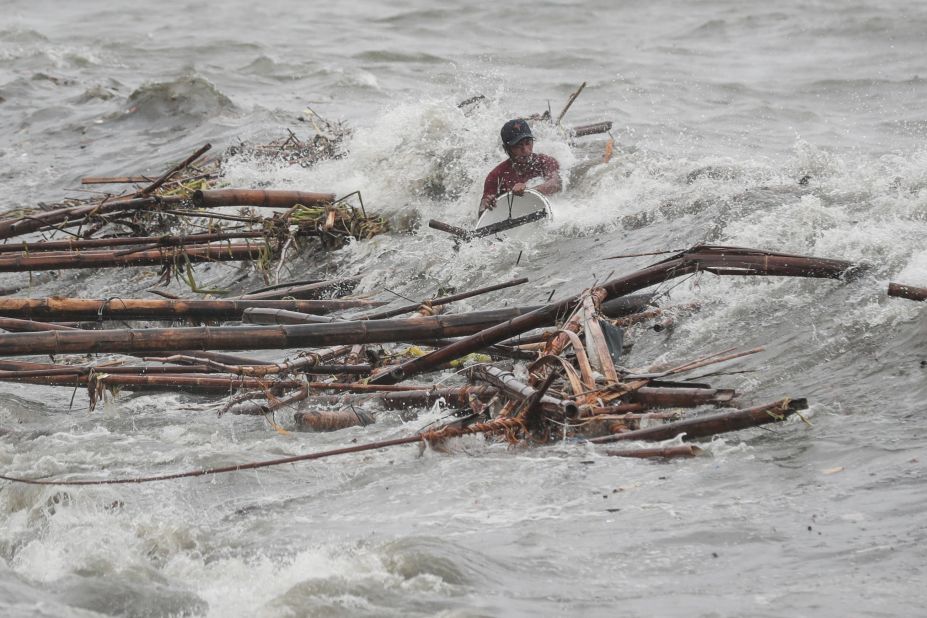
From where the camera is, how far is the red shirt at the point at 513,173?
9.23m

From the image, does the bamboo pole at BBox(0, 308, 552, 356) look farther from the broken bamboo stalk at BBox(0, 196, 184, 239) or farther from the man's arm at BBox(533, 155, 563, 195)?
the man's arm at BBox(533, 155, 563, 195)

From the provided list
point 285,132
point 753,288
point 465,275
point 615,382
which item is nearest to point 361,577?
point 615,382

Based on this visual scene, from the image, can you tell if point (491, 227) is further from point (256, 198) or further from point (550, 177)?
point (256, 198)

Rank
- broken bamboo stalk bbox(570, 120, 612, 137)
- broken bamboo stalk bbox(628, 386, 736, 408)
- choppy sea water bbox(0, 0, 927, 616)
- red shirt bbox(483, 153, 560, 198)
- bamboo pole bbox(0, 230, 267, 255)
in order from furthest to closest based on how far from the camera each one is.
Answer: broken bamboo stalk bbox(570, 120, 612, 137) < red shirt bbox(483, 153, 560, 198) < bamboo pole bbox(0, 230, 267, 255) < broken bamboo stalk bbox(628, 386, 736, 408) < choppy sea water bbox(0, 0, 927, 616)

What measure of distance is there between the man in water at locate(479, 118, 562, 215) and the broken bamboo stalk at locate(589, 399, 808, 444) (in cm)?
473

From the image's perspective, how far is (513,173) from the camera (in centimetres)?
929

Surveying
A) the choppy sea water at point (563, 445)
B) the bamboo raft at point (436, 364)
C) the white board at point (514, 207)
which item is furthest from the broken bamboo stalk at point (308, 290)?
the white board at point (514, 207)

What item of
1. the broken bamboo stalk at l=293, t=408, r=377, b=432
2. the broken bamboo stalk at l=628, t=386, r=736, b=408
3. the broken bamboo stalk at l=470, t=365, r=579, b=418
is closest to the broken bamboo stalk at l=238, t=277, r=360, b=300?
the broken bamboo stalk at l=293, t=408, r=377, b=432

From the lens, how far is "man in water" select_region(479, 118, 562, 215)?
356 inches

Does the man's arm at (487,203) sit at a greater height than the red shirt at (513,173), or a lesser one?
lesser

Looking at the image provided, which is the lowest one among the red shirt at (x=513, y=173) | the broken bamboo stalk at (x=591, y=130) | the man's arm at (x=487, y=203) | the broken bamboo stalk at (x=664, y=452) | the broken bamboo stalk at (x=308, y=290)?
the broken bamboo stalk at (x=308, y=290)

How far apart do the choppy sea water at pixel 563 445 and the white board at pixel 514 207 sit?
0.79 feet

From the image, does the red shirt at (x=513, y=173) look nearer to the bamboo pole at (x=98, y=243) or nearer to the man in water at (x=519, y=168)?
the man in water at (x=519, y=168)

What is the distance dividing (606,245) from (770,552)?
4.79 metres
